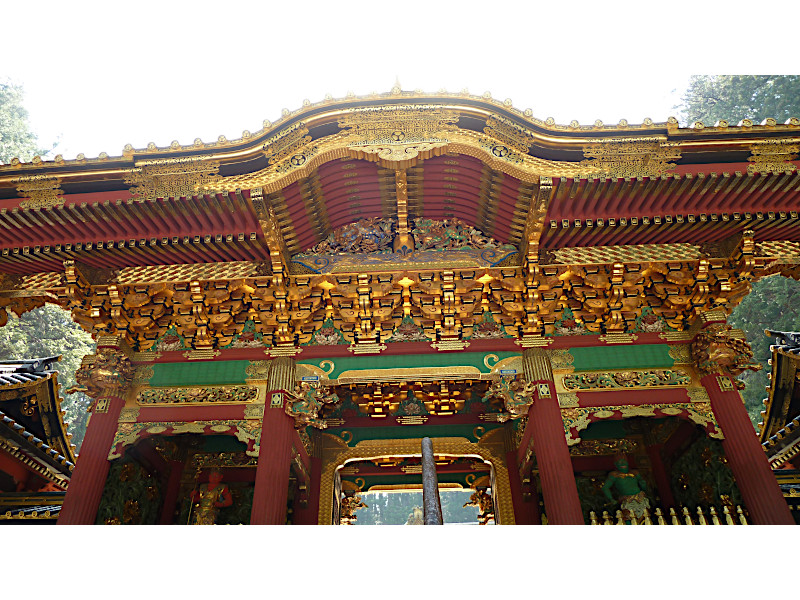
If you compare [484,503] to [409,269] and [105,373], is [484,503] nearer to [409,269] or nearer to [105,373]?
[409,269]

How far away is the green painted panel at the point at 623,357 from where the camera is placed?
271 inches

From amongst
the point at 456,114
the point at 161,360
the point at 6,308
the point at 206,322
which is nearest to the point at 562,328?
the point at 456,114

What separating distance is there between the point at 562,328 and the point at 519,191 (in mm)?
1974

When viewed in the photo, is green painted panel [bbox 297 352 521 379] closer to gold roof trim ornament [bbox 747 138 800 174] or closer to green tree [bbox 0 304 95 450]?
gold roof trim ornament [bbox 747 138 800 174]

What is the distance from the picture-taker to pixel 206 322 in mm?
7078

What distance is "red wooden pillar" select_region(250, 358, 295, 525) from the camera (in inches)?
236

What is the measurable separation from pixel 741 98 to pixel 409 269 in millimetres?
17562

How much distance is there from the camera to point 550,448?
6.32 m

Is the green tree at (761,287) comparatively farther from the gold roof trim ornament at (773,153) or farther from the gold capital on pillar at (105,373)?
the gold capital on pillar at (105,373)

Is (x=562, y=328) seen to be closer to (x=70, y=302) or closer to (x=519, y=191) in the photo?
(x=519, y=191)

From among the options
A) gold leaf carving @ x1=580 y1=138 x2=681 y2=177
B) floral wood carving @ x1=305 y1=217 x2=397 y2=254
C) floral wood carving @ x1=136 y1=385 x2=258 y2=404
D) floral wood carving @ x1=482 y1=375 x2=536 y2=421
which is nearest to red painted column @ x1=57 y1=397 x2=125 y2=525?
floral wood carving @ x1=136 y1=385 x2=258 y2=404

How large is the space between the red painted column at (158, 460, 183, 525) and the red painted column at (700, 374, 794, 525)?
7843 mm

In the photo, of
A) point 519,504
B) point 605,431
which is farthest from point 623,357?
point 519,504

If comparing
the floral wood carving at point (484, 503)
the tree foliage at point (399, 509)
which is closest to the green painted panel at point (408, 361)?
the floral wood carving at point (484, 503)
